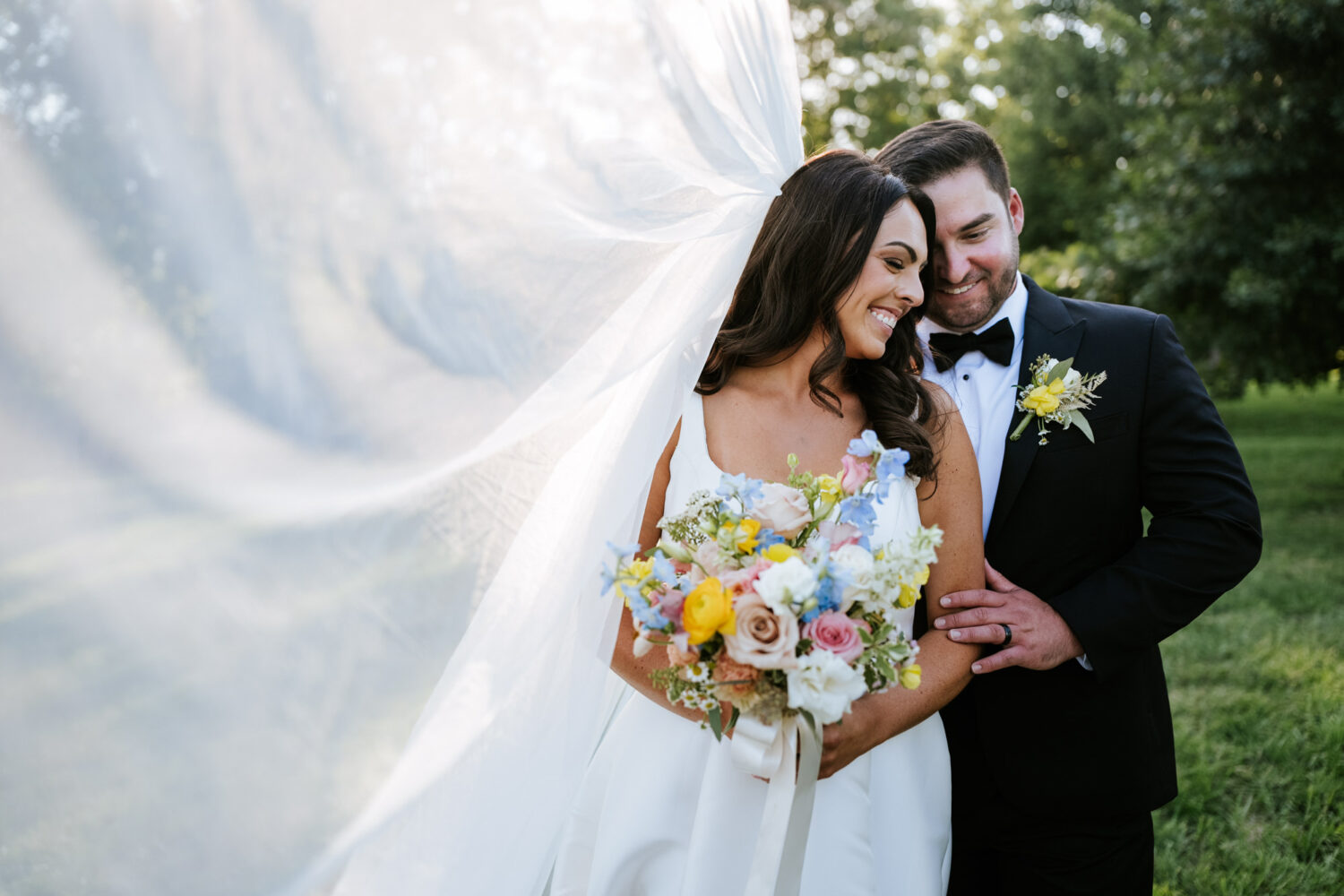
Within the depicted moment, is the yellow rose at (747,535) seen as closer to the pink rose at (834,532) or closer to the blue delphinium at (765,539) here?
the blue delphinium at (765,539)

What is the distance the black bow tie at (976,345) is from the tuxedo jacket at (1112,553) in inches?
6.9

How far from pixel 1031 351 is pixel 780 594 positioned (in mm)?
1535

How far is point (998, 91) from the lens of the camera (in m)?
22.1

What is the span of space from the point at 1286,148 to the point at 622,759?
387 inches

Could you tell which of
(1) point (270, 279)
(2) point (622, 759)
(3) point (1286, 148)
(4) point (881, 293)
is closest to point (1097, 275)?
(3) point (1286, 148)

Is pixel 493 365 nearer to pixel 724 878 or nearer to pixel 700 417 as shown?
pixel 700 417

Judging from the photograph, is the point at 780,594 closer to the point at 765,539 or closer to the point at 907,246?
the point at 765,539

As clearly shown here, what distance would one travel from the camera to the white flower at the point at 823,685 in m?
1.84

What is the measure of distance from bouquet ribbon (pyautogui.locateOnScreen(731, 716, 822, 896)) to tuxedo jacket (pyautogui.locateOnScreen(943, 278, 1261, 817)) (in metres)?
0.94

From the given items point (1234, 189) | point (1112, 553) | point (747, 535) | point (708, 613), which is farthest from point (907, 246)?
point (1234, 189)

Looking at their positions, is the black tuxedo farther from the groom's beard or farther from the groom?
the groom's beard

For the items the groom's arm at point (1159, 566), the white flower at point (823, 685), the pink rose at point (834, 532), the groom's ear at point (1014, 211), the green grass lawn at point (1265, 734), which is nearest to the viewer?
the white flower at point (823, 685)

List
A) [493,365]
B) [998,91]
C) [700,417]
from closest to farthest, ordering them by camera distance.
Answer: [493,365] → [700,417] → [998,91]

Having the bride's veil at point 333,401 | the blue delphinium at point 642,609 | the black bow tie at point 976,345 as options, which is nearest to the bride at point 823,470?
the black bow tie at point 976,345
